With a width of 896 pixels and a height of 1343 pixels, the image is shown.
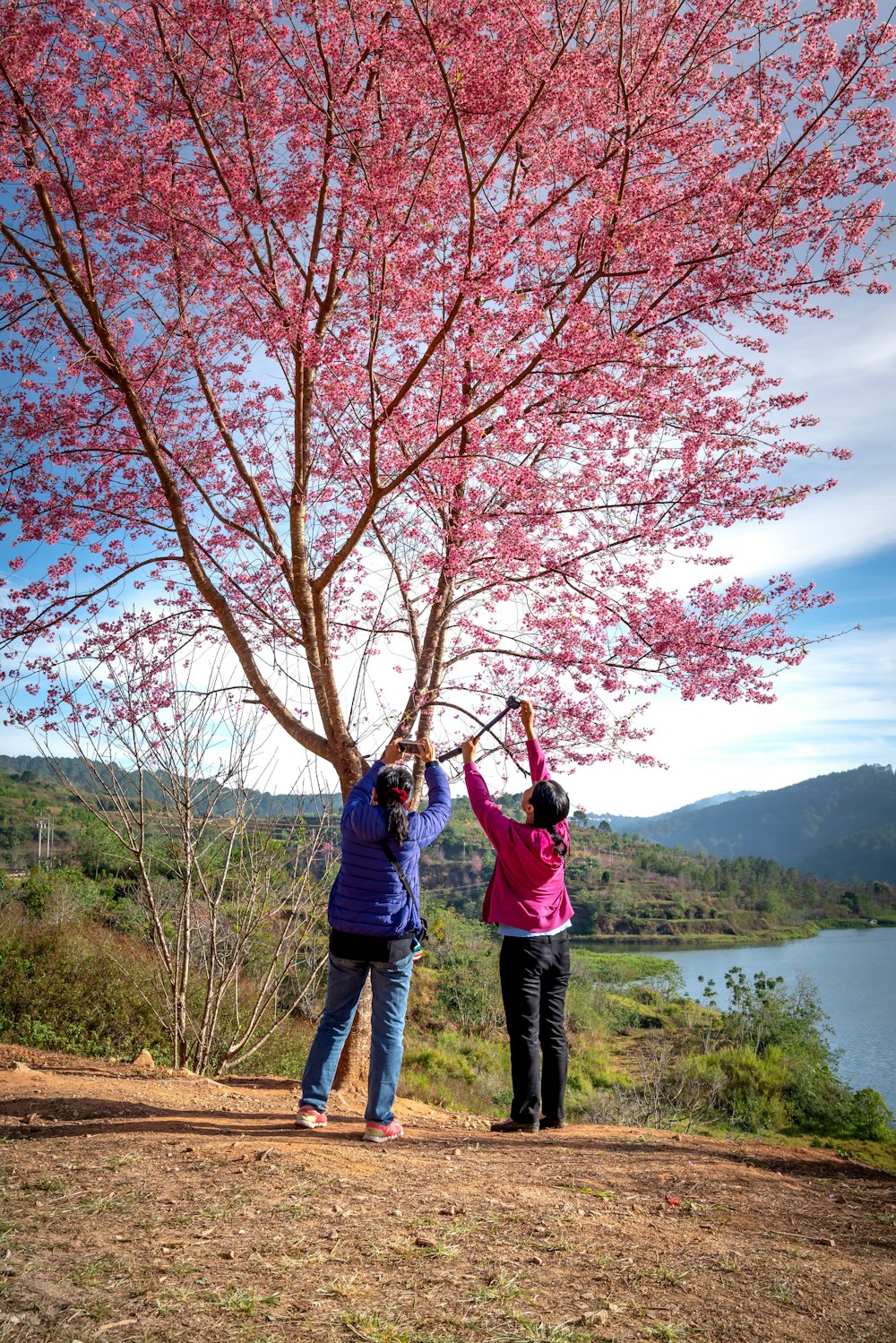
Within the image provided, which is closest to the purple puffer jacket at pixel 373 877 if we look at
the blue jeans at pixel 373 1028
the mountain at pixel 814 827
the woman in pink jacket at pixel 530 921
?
the blue jeans at pixel 373 1028

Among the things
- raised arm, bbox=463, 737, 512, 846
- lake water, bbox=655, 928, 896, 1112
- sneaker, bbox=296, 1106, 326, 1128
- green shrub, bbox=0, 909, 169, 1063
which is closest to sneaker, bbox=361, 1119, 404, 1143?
sneaker, bbox=296, 1106, 326, 1128

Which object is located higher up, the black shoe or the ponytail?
the ponytail

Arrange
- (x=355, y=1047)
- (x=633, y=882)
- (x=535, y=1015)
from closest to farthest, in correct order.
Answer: (x=535, y=1015) → (x=355, y=1047) → (x=633, y=882)

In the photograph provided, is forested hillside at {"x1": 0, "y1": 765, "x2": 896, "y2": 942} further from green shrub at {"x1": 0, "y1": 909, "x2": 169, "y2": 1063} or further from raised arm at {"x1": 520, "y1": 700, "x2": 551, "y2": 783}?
raised arm at {"x1": 520, "y1": 700, "x2": 551, "y2": 783}

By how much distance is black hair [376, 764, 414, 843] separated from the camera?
3578 millimetres

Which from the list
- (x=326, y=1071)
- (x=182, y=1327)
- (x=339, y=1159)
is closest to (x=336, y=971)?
(x=326, y=1071)

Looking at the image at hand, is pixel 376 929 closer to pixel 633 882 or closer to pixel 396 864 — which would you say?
pixel 396 864

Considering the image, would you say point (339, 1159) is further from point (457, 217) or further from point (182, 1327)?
point (457, 217)

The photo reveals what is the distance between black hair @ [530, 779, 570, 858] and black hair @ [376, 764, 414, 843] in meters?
0.78

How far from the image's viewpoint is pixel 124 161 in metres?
5.24

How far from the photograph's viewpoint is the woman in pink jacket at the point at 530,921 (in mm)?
4172

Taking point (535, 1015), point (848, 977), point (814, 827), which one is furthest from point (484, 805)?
point (814, 827)

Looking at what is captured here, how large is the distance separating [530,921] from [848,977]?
56.4 metres

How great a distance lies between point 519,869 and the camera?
166 inches
